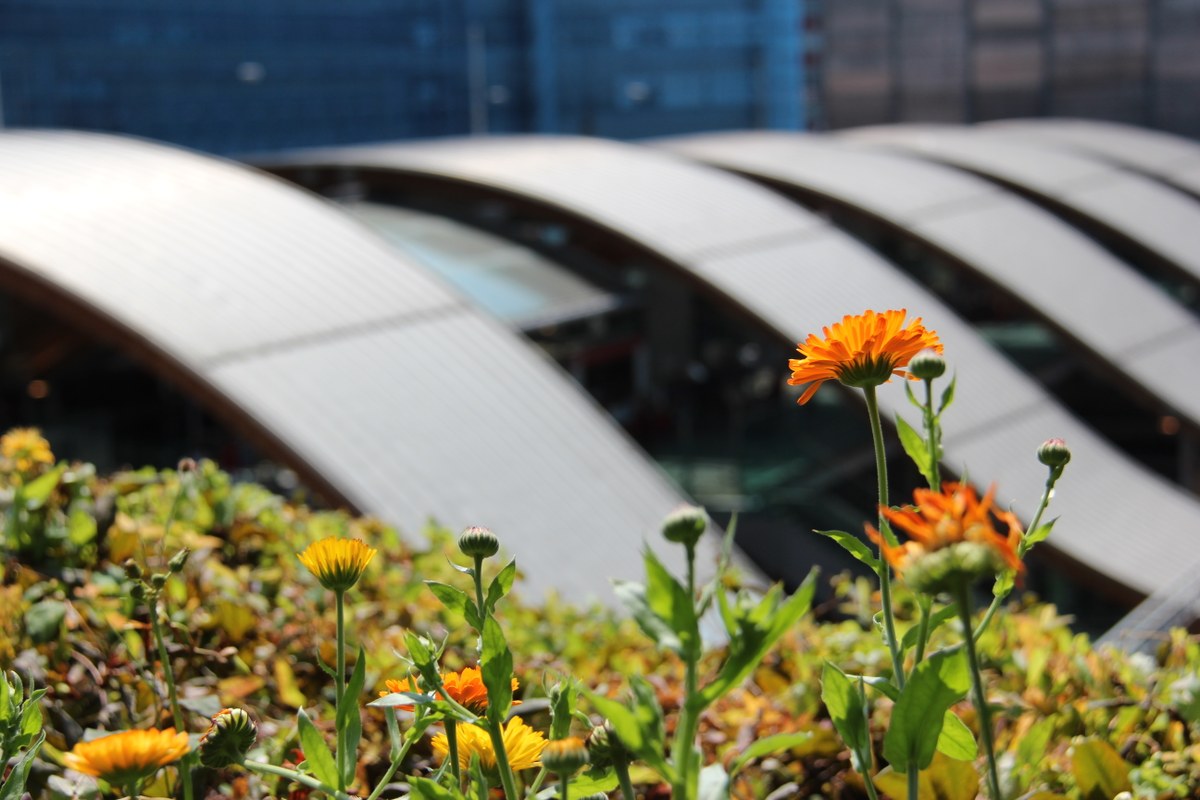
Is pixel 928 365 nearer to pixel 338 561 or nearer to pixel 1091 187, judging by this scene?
pixel 338 561

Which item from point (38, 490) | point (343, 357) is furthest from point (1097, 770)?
point (343, 357)

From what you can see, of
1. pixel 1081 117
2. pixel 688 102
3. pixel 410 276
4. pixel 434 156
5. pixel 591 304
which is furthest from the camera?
pixel 688 102

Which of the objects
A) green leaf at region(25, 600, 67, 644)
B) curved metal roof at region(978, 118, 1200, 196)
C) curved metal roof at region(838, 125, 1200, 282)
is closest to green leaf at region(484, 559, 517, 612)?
green leaf at region(25, 600, 67, 644)

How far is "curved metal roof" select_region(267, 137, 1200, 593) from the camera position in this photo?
13.5 metres

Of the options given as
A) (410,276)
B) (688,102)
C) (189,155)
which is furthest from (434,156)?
(688,102)

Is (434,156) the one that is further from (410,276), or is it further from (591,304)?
(410,276)

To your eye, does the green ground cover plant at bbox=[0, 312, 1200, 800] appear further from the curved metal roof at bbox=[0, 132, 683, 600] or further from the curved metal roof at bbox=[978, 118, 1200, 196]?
the curved metal roof at bbox=[978, 118, 1200, 196]

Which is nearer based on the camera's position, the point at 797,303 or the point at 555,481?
the point at 555,481

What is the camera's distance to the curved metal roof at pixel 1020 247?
17.0 meters

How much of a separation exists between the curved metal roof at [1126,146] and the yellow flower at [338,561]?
26.8 metres

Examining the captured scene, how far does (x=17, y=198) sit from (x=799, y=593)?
428 inches

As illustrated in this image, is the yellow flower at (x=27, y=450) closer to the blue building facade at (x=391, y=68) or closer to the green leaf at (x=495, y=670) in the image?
the green leaf at (x=495, y=670)

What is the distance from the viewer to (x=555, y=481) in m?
10.1

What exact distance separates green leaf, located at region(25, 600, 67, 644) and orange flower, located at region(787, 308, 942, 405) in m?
1.86
